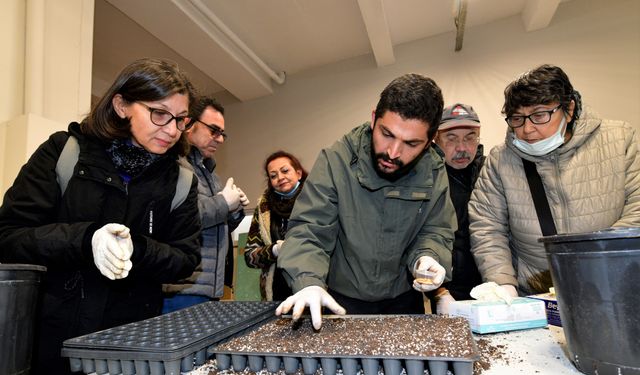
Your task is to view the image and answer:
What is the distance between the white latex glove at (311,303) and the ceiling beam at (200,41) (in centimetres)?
254

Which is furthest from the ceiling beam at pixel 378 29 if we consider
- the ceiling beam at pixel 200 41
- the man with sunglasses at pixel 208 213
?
the man with sunglasses at pixel 208 213

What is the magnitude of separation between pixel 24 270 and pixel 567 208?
140 cm

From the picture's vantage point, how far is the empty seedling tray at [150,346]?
0.59 m

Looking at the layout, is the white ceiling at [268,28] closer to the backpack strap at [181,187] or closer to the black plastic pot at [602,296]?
the backpack strap at [181,187]

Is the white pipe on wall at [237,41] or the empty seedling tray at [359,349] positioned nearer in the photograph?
the empty seedling tray at [359,349]

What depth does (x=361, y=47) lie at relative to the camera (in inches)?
141

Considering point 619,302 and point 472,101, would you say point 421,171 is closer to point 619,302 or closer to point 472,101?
point 619,302

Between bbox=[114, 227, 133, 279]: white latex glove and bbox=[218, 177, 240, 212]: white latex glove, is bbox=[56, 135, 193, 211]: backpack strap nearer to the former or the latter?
bbox=[114, 227, 133, 279]: white latex glove

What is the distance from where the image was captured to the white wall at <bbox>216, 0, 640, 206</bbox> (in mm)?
2709

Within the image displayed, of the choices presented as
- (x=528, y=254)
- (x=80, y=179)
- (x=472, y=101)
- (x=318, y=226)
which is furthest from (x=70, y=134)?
(x=472, y=101)

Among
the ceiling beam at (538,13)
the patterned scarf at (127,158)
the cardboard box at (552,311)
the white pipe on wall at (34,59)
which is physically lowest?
the cardboard box at (552,311)

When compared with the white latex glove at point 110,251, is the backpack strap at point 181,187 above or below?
above

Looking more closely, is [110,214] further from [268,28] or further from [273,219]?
[268,28]

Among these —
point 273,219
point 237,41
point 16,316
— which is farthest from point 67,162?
point 237,41
